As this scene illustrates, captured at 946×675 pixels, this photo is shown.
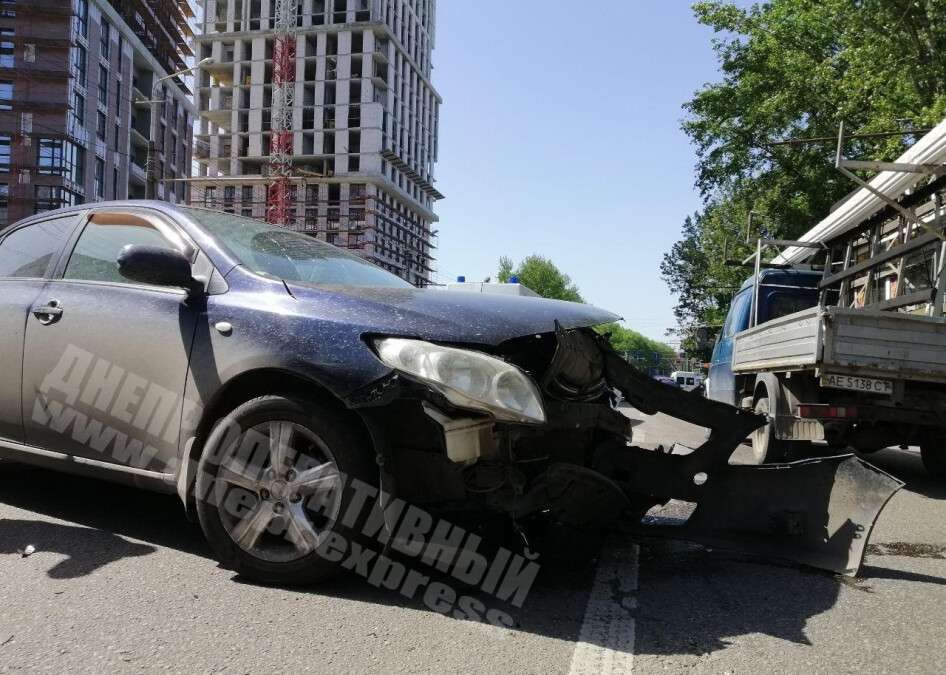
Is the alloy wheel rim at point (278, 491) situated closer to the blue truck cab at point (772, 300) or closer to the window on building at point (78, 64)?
the blue truck cab at point (772, 300)

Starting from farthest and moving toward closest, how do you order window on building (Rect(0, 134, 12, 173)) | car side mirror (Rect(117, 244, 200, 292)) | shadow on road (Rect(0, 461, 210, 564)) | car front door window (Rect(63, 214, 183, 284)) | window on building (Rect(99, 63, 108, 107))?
window on building (Rect(99, 63, 108, 107)) → window on building (Rect(0, 134, 12, 173)) → car front door window (Rect(63, 214, 183, 284)) → shadow on road (Rect(0, 461, 210, 564)) → car side mirror (Rect(117, 244, 200, 292))

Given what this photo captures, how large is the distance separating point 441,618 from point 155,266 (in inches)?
71.2

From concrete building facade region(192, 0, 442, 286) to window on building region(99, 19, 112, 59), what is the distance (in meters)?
32.0

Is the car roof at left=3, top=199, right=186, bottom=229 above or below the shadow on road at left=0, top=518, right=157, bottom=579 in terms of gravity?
above

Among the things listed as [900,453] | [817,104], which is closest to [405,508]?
[900,453]

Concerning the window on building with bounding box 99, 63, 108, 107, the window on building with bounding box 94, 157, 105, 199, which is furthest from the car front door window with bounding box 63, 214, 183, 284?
the window on building with bounding box 99, 63, 108, 107

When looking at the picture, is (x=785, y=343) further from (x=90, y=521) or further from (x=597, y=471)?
(x=90, y=521)

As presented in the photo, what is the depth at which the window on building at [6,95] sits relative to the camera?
54.6m

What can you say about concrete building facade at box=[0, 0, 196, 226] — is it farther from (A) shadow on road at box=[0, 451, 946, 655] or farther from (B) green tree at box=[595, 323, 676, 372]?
(B) green tree at box=[595, 323, 676, 372]

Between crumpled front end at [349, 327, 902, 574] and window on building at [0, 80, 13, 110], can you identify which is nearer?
crumpled front end at [349, 327, 902, 574]

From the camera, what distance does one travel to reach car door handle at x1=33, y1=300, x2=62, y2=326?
3.71 m

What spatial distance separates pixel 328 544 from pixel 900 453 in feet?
29.6

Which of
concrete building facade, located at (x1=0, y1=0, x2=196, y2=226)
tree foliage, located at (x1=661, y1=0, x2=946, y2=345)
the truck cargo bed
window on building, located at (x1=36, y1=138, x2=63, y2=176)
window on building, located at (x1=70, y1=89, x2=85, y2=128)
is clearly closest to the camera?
the truck cargo bed

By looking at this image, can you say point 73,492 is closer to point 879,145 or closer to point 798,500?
point 798,500
